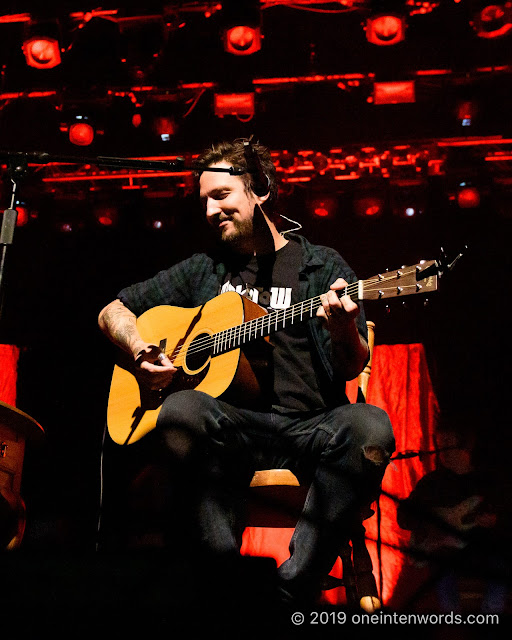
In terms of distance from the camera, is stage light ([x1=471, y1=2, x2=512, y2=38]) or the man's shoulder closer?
the man's shoulder

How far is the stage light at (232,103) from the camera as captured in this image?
13.7ft

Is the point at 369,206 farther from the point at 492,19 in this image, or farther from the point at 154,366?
the point at 154,366

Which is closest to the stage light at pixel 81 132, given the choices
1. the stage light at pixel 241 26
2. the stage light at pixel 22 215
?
the stage light at pixel 22 215

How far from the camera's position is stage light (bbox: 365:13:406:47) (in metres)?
3.74

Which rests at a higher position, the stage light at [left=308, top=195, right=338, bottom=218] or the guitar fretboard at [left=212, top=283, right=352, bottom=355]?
the stage light at [left=308, top=195, right=338, bottom=218]

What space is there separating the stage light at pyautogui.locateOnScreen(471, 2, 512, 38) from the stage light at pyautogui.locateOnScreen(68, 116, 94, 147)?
248cm

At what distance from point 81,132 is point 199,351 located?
2.43m

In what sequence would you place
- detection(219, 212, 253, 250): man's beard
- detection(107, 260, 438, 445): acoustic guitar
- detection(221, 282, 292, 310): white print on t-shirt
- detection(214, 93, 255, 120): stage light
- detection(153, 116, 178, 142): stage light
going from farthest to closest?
detection(153, 116, 178, 142): stage light
detection(214, 93, 255, 120): stage light
detection(219, 212, 253, 250): man's beard
detection(221, 282, 292, 310): white print on t-shirt
detection(107, 260, 438, 445): acoustic guitar

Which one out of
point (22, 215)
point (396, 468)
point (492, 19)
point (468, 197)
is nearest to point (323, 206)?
point (468, 197)

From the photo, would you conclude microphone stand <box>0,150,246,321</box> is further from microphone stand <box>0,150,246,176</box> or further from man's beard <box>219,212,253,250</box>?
man's beard <box>219,212,253,250</box>

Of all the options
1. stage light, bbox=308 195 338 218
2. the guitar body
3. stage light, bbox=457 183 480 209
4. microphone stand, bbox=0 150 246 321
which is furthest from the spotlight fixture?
stage light, bbox=457 183 480 209

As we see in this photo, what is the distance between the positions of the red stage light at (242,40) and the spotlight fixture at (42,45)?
3.44ft

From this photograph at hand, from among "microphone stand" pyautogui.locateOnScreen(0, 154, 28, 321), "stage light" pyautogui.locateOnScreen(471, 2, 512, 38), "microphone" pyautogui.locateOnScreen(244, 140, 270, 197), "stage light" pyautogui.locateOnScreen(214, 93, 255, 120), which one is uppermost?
"stage light" pyautogui.locateOnScreen(471, 2, 512, 38)

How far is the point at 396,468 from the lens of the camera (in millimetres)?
4082
